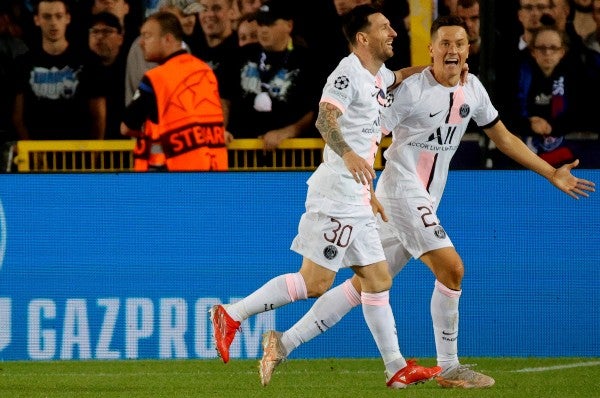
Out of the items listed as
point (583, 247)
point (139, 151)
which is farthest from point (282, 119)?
point (583, 247)

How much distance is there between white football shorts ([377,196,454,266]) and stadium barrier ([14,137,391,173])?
91.1 inches

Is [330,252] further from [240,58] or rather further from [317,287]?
[240,58]

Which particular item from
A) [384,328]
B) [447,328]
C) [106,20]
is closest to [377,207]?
[384,328]

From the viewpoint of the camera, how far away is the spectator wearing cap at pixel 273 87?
1061 centimetres

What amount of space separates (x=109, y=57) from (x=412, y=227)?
3.71 m

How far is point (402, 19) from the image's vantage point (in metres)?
10.6

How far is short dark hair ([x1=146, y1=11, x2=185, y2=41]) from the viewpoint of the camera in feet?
34.4

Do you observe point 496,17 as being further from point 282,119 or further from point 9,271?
point 9,271

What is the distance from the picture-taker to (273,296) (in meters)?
7.81

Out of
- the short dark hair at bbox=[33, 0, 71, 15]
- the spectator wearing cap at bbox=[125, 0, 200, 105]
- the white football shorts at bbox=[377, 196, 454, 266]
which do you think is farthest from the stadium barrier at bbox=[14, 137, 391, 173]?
the white football shorts at bbox=[377, 196, 454, 266]

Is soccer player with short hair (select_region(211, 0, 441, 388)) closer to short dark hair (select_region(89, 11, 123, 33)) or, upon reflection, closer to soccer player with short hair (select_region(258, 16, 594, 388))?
soccer player with short hair (select_region(258, 16, 594, 388))

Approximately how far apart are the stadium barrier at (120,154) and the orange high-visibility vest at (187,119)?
30 centimetres

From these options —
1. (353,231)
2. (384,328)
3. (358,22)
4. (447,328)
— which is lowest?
(447,328)

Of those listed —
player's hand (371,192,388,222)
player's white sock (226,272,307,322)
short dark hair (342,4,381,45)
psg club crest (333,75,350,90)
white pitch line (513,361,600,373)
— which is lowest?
white pitch line (513,361,600,373)
